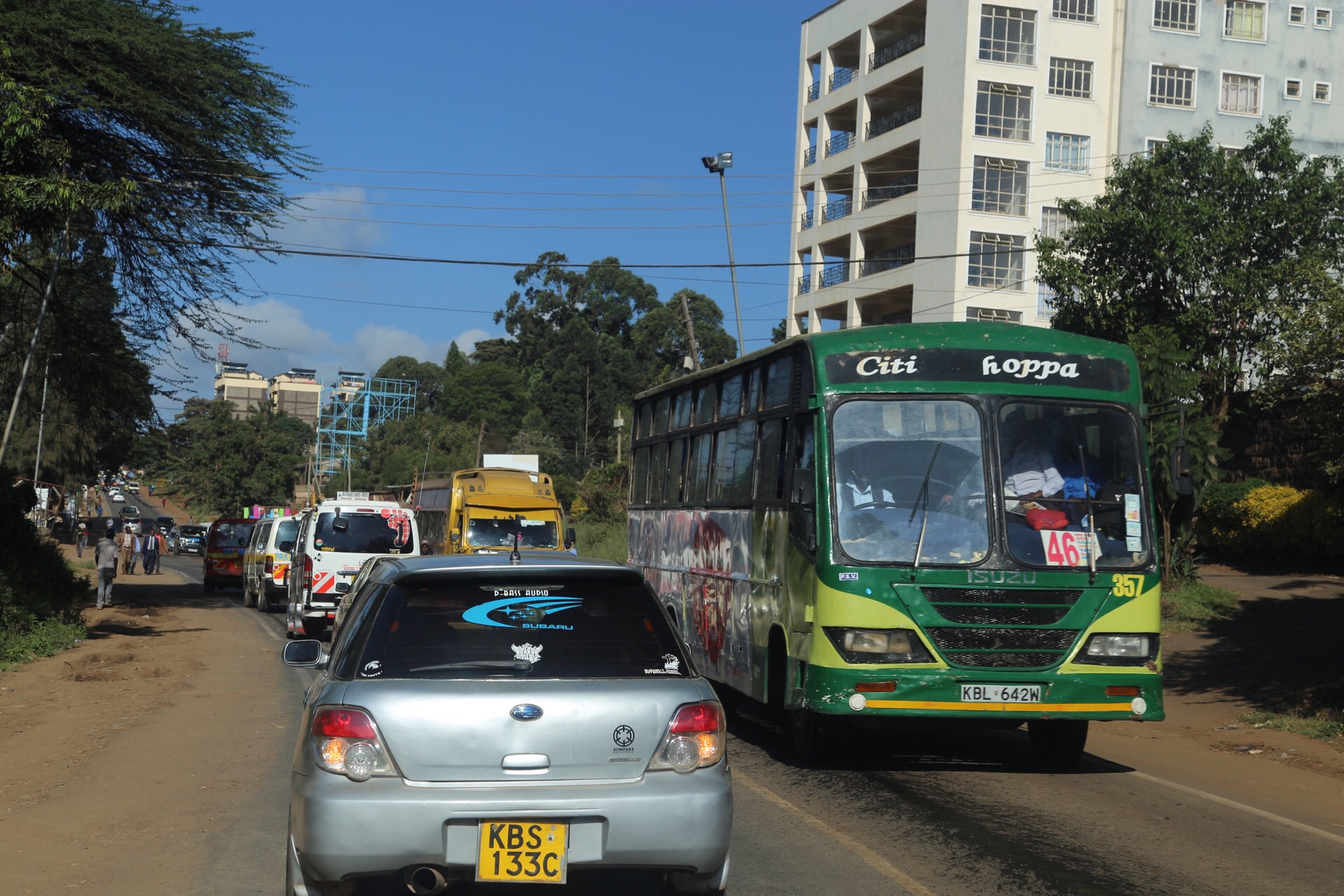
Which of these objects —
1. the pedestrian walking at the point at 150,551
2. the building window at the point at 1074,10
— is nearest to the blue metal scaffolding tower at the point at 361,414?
the pedestrian walking at the point at 150,551

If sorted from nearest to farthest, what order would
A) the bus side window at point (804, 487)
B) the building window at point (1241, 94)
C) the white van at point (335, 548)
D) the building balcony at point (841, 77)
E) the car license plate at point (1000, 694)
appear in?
the car license plate at point (1000, 694)
the bus side window at point (804, 487)
the white van at point (335, 548)
the building window at point (1241, 94)
the building balcony at point (841, 77)

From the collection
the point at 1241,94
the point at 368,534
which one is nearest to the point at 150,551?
the point at 368,534

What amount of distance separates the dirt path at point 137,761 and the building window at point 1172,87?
1695 inches

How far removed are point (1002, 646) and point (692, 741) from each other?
4841 mm

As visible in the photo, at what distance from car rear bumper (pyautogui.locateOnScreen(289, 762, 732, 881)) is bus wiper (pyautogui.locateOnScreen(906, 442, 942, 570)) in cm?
478

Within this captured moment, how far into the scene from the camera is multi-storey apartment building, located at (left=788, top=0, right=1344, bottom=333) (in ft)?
160

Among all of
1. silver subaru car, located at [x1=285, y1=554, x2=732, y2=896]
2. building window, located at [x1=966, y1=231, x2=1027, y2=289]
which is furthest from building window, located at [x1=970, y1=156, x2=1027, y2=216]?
silver subaru car, located at [x1=285, y1=554, x2=732, y2=896]

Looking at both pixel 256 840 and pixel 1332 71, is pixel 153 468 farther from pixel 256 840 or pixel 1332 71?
pixel 256 840

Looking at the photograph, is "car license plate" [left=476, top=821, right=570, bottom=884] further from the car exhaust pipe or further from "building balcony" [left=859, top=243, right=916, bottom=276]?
"building balcony" [left=859, top=243, right=916, bottom=276]

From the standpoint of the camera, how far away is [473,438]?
313 feet

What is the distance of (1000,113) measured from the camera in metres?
49.1

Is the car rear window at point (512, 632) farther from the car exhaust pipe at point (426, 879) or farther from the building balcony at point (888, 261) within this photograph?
the building balcony at point (888, 261)

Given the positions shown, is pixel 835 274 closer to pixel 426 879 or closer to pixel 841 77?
pixel 841 77

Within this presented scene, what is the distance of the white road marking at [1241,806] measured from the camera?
8.48m
